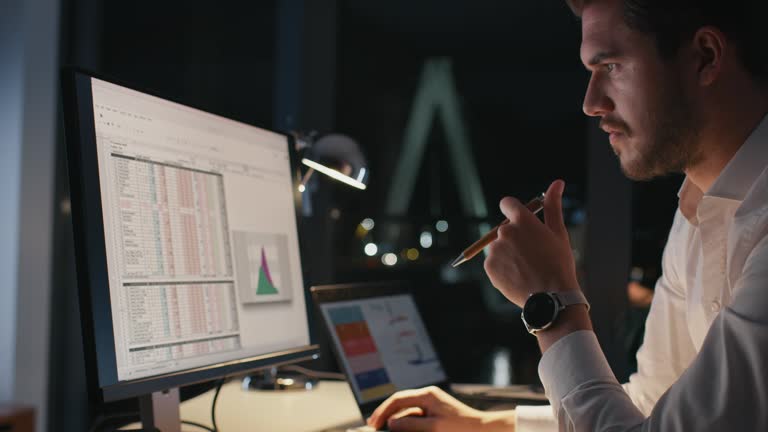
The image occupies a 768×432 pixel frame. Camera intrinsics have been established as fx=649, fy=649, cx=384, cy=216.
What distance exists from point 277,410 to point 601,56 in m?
0.85

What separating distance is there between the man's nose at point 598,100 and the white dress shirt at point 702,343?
19 cm

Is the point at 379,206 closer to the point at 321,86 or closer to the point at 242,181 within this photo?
the point at 321,86

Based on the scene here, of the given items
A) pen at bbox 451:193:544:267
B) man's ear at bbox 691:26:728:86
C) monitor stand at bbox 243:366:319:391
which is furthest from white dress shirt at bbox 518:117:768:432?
monitor stand at bbox 243:366:319:391

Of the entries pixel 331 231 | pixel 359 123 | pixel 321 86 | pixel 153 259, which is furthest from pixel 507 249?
pixel 359 123

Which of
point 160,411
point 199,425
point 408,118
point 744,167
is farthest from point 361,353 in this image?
point 408,118

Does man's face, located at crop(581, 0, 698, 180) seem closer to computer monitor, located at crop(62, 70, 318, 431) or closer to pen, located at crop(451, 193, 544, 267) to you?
pen, located at crop(451, 193, 544, 267)

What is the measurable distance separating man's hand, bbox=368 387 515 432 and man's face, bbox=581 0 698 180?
0.45 meters

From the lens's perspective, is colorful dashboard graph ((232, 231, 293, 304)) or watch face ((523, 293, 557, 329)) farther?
colorful dashboard graph ((232, 231, 293, 304))

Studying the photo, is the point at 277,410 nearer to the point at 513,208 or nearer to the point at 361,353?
the point at 361,353

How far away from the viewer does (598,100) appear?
0.99 metres

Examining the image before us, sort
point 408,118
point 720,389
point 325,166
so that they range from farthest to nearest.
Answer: point 408,118 → point 325,166 → point 720,389

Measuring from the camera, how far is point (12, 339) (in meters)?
2.34

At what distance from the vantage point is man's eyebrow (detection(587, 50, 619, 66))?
964 mm

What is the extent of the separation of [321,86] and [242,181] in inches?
42.4
